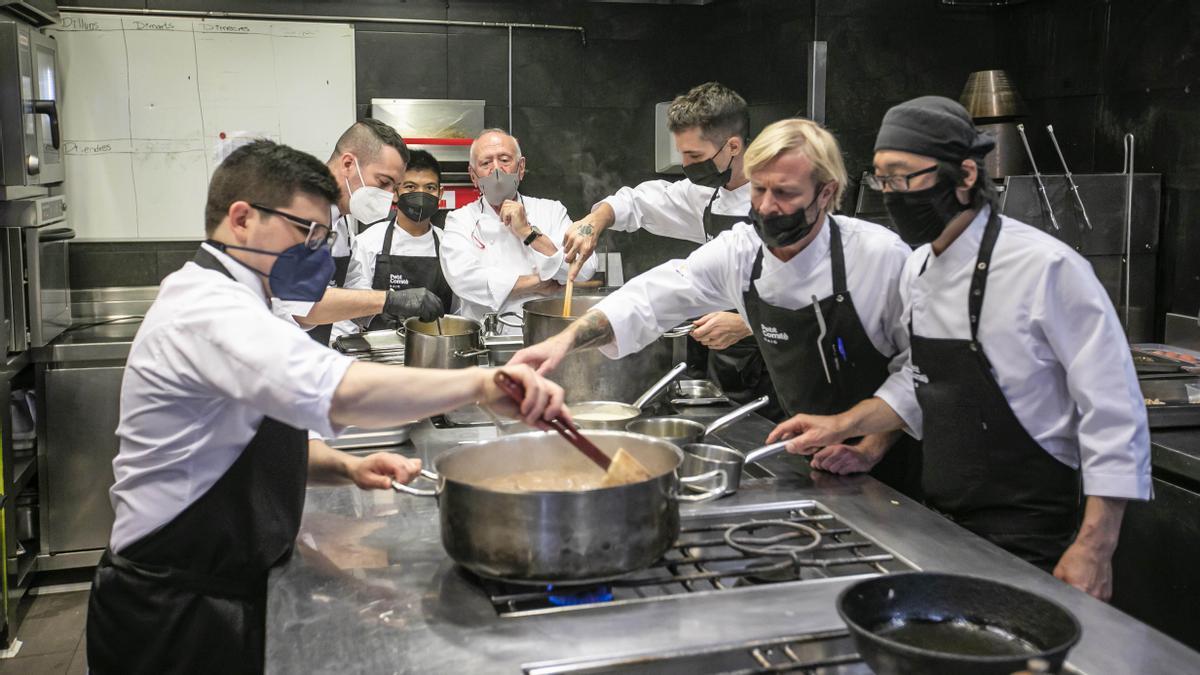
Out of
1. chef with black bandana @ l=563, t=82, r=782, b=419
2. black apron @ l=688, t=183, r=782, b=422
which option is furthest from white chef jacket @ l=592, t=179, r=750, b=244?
black apron @ l=688, t=183, r=782, b=422

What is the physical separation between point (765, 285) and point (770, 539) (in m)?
0.84

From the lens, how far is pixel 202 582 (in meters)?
1.74

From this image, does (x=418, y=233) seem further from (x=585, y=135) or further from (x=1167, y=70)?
(x=1167, y=70)

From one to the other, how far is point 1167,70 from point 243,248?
3.70 metres

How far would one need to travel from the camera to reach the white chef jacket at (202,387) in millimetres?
1556

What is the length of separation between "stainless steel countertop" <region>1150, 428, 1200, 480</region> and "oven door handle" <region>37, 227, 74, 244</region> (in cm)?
411

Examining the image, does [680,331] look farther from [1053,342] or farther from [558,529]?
[558,529]

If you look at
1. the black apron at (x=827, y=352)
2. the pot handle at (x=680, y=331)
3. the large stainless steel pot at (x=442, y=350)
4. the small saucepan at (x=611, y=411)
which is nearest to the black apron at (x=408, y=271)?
the large stainless steel pot at (x=442, y=350)

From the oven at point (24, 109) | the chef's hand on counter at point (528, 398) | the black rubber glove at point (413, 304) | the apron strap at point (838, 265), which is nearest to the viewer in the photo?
the chef's hand on counter at point (528, 398)

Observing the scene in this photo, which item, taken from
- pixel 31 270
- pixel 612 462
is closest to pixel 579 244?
pixel 612 462

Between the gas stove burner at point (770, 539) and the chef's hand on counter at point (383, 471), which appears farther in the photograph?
the chef's hand on counter at point (383, 471)

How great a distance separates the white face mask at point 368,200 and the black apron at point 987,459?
1.99m

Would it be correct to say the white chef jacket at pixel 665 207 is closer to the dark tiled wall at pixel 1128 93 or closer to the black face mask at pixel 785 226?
the black face mask at pixel 785 226

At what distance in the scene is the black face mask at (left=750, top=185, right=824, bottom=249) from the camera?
2.27 m
